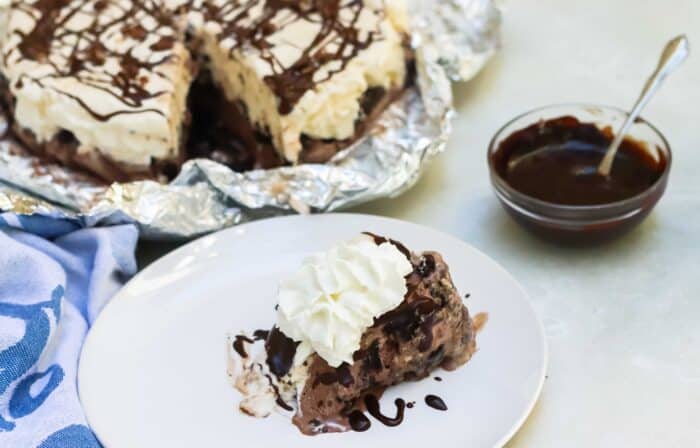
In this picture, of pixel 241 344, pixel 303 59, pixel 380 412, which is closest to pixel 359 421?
pixel 380 412

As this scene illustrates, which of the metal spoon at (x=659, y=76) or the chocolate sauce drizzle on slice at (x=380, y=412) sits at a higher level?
the metal spoon at (x=659, y=76)

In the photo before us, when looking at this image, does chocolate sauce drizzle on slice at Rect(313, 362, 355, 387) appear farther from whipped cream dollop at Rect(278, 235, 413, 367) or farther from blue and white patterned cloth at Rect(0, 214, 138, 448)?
blue and white patterned cloth at Rect(0, 214, 138, 448)

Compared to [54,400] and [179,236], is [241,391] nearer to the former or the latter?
[54,400]

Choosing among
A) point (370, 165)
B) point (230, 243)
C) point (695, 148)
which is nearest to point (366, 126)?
point (370, 165)

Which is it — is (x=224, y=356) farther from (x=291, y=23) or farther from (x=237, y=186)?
(x=291, y=23)

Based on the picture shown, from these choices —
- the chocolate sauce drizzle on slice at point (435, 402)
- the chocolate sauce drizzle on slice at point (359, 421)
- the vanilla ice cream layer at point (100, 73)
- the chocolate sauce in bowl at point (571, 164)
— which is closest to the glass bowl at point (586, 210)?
the chocolate sauce in bowl at point (571, 164)

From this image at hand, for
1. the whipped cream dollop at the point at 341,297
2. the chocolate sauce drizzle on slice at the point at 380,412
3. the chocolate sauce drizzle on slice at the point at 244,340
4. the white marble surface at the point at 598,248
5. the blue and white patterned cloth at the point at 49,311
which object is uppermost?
the whipped cream dollop at the point at 341,297

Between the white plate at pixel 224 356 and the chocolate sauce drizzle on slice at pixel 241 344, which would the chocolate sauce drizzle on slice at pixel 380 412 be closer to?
the white plate at pixel 224 356
